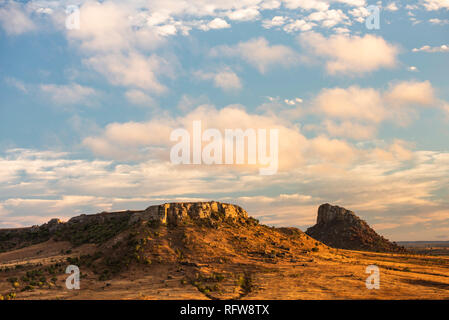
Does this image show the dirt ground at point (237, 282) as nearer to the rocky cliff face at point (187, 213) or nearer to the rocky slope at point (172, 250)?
the rocky slope at point (172, 250)

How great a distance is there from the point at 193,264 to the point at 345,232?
53.3 m

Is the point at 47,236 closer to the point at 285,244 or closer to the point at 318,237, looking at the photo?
the point at 285,244

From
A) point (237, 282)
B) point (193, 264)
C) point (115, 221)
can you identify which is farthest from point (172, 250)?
point (115, 221)

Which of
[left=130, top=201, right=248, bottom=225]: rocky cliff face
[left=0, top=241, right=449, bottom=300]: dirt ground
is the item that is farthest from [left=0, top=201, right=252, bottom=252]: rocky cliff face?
[left=0, top=241, right=449, bottom=300]: dirt ground

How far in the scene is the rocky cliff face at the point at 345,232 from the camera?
3248 inches

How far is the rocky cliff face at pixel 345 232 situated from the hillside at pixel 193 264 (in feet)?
81.1

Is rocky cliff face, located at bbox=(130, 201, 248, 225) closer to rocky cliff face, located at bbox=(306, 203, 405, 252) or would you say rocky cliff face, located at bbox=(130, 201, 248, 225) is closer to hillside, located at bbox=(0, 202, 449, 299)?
hillside, located at bbox=(0, 202, 449, 299)

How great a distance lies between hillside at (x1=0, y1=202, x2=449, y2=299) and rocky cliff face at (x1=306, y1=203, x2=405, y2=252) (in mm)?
24715

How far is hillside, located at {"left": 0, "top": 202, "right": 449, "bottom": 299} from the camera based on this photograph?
1309 inches

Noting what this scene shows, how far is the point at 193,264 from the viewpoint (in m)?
42.4

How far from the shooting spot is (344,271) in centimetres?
4119
